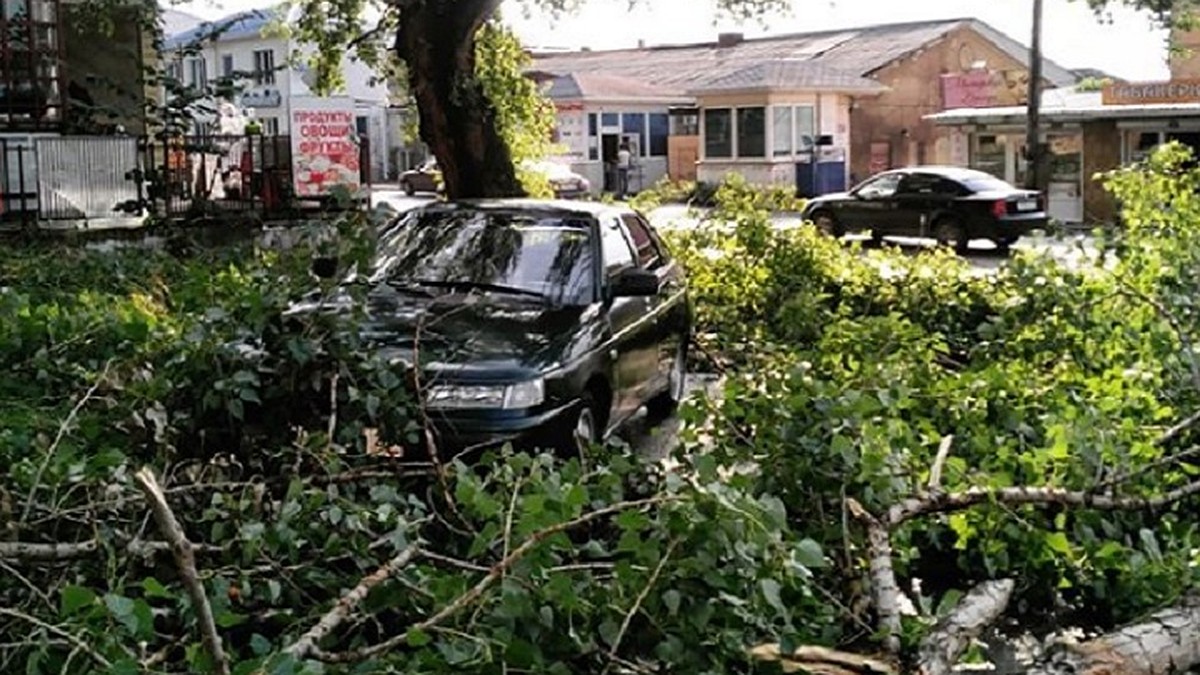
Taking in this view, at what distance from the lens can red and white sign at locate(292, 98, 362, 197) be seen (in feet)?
61.2

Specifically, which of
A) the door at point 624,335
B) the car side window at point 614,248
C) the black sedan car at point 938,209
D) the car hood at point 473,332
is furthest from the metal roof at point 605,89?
the car hood at point 473,332

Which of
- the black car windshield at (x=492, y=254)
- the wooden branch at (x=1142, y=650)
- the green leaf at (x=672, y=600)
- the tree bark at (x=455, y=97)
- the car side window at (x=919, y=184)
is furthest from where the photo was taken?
the car side window at (x=919, y=184)

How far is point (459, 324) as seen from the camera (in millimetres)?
7496

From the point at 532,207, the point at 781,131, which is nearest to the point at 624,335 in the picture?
the point at 532,207

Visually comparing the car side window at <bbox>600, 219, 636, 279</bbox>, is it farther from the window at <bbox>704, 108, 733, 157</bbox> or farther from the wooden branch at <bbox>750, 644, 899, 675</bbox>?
the window at <bbox>704, 108, 733, 157</bbox>

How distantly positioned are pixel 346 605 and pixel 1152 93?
29.6 meters

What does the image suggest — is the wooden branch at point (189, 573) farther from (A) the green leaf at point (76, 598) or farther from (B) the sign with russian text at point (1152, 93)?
(B) the sign with russian text at point (1152, 93)

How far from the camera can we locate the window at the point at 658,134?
47.9 metres

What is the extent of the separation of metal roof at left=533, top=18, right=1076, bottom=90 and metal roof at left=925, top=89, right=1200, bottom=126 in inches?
341

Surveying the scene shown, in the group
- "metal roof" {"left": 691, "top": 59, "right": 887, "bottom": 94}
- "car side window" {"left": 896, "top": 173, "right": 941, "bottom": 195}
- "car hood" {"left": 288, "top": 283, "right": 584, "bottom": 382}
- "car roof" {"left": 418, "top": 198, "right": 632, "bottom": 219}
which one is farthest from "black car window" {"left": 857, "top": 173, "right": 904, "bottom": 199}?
"car hood" {"left": 288, "top": 283, "right": 584, "bottom": 382}

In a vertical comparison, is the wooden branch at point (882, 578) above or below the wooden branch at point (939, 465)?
below

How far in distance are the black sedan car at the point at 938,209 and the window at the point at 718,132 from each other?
560 inches

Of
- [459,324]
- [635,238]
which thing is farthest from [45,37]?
[459,324]

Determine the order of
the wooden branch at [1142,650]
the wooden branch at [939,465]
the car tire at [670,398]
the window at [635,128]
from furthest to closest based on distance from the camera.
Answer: the window at [635,128]
the car tire at [670,398]
the wooden branch at [939,465]
the wooden branch at [1142,650]
